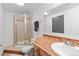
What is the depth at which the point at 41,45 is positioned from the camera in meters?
1.23

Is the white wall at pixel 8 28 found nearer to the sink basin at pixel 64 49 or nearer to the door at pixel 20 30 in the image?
the door at pixel 20 30

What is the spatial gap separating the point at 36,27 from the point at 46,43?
26 cm

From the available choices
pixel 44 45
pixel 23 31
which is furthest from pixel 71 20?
pixel 23 31

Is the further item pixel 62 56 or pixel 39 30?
pixel 39 30

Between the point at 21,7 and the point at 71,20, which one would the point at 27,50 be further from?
the point at 71,20

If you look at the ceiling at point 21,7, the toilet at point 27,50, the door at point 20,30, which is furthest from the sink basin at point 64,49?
the ceiling at point 21,7

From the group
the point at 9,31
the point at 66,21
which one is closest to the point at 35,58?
the point at 9,31

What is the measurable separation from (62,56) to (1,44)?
78 centimetres

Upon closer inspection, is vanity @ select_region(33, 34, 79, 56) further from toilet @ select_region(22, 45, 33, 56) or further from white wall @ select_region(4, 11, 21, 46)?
white wall @ select_region(4, 11, 21, 46)

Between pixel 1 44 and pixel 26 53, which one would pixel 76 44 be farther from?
pixel 1 44

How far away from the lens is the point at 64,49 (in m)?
1.14

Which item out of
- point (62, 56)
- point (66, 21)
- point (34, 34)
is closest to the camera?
point (62, 56)

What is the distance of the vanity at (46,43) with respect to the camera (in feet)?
3.68

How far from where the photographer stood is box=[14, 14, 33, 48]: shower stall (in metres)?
1.24
